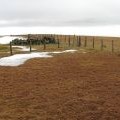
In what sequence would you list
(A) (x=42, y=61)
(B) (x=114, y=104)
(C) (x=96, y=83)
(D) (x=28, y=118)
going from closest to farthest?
1. (D) (x=28, y=118)
2. (B) (x=114, y=104)
3. (C) (x=96, y=83)
4. (A) (x=42, y=61)

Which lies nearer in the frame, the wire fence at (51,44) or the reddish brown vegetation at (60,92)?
the reddish brown vegetation at (60,92)

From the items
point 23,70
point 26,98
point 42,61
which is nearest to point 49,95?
point 26,98

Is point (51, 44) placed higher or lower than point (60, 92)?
lower

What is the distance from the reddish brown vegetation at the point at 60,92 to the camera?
16.7 m

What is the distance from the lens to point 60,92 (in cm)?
2138

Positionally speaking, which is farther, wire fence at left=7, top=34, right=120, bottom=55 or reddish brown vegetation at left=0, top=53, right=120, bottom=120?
wire fence at left=7, top=34, right=120, bottom=55

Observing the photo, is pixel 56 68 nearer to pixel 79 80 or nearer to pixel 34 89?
pixel 79 80

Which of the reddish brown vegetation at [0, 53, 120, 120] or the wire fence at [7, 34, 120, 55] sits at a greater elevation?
the reddish brown vegetation at [0, 53, 120, 120]

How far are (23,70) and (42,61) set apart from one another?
21.5 feet

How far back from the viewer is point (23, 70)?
3086 centimetres

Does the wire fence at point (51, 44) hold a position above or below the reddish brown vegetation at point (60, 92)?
below

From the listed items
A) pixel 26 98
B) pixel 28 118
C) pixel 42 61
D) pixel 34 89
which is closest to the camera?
pixel 28 118

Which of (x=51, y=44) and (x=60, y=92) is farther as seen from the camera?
(x=51, y=44)

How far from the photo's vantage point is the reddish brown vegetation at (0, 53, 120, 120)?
16719 mm
